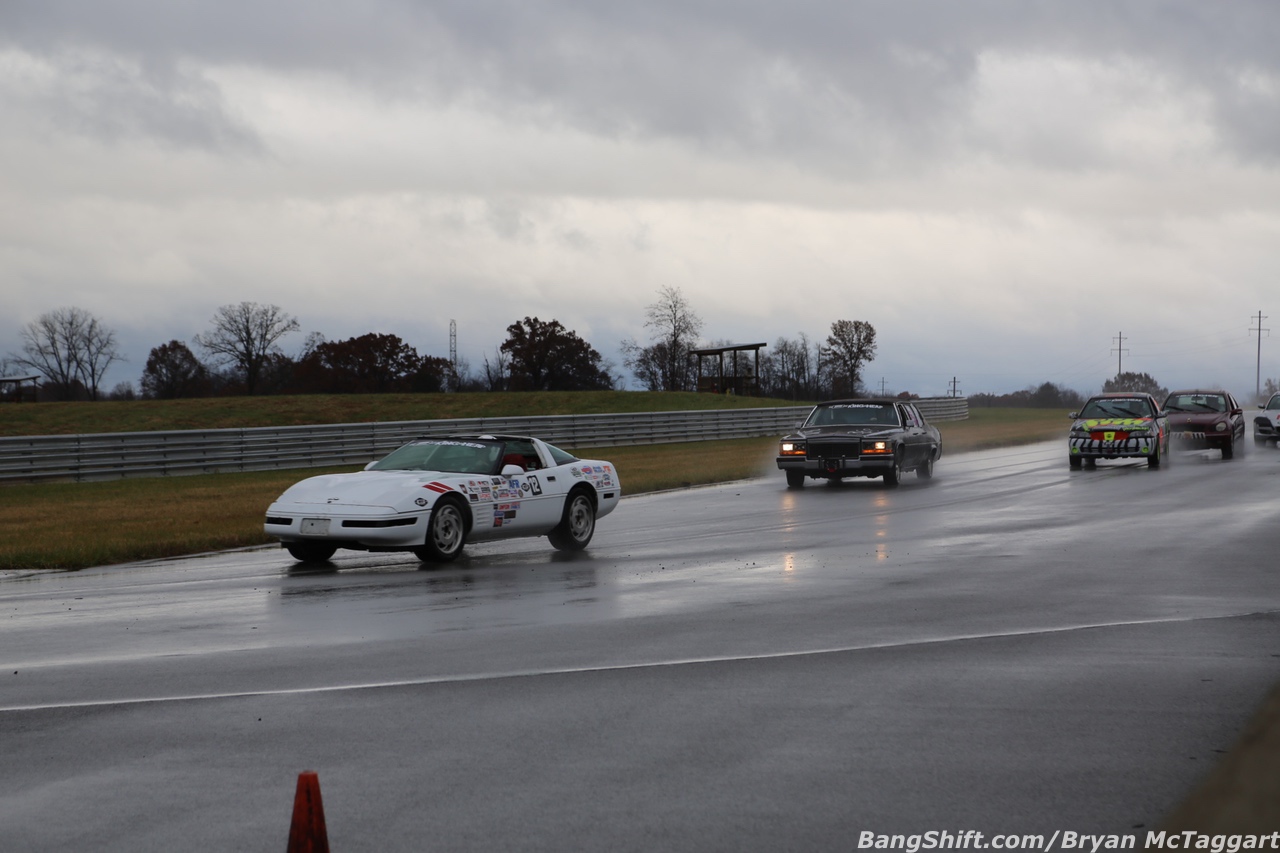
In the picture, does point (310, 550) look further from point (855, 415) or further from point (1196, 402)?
point (1196, 402)

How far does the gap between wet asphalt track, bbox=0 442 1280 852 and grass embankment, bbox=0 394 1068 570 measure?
1.96 metres

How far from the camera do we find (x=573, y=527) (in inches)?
578

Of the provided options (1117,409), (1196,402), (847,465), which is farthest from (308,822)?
(1196,402)

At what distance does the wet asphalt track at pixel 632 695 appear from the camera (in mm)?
4633

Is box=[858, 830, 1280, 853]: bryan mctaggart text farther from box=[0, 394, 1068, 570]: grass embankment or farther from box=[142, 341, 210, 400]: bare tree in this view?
box=[142, 341, 210, 400]: bare tree

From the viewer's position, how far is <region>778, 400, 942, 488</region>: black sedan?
23.4m

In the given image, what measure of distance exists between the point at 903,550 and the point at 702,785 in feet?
29.0

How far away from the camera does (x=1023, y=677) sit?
22.7 ft

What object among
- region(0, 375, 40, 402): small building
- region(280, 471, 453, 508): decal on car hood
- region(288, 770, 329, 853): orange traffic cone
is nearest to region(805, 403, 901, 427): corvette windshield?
region(280, 471, 453, 508): decal on car hood

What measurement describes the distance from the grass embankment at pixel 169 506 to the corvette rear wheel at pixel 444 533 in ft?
11.9

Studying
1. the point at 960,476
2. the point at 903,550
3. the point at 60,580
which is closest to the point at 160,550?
the point at 60,580

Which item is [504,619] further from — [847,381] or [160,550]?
[847,381]

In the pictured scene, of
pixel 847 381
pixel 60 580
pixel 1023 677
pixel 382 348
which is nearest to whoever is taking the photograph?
pixel 1023 677

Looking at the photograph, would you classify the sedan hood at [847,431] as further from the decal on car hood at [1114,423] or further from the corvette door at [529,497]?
the corvette door at [529,497]
